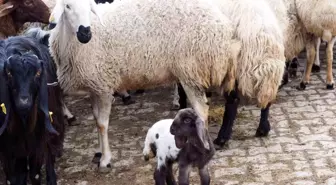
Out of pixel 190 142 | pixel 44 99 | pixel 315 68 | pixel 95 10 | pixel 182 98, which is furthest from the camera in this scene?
pixel 315 68

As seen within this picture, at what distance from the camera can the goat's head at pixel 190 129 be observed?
4477 millimetres

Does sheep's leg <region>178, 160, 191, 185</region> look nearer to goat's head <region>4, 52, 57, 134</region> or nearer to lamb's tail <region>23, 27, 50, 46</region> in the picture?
goat's head <region>4, 52, 57, 134</region>

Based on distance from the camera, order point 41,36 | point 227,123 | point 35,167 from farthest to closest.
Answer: point 227,123 → point 41,36 → point 35,167

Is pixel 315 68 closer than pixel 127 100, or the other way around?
pixel 127 100

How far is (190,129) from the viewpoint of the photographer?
14.8ft

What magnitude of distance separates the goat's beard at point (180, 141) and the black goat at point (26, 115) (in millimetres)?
1054

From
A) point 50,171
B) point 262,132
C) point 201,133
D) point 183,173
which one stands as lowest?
point 262,132

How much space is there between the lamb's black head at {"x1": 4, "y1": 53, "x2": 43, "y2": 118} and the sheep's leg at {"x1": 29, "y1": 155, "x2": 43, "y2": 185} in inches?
25.9

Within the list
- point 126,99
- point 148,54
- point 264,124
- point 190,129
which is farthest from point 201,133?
point 126,99

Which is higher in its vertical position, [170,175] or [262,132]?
[170,175]

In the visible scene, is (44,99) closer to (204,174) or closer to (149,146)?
(149,146)

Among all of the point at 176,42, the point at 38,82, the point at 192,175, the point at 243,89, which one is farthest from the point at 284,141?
the point at 38,82

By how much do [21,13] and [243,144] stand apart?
310cm

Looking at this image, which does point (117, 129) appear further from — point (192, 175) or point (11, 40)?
point (11, 40)
